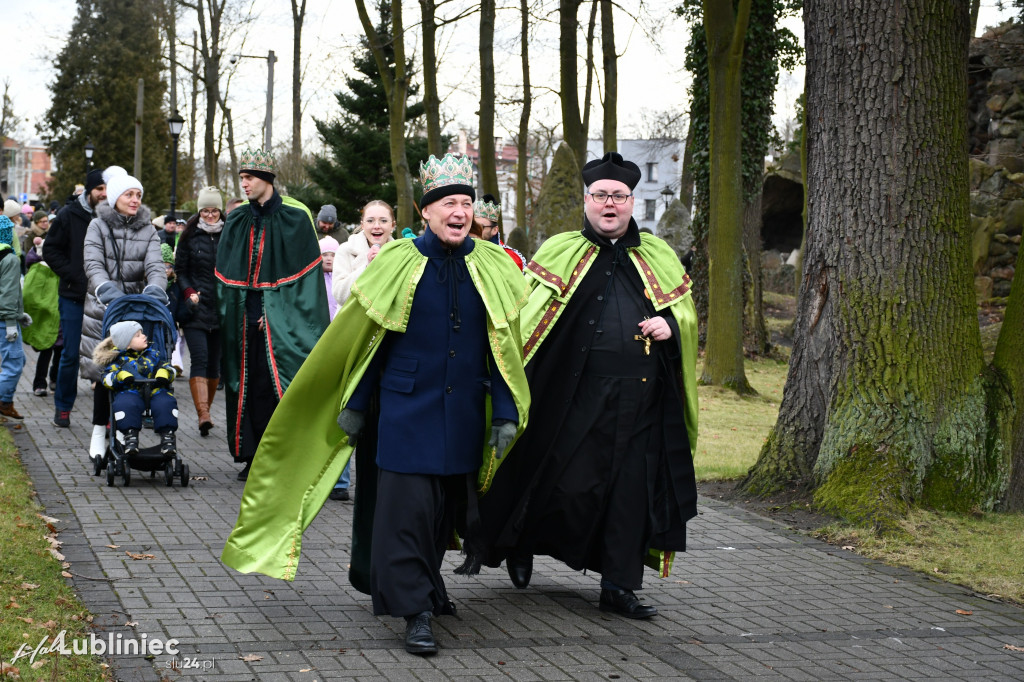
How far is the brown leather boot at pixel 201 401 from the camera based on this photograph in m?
11.1

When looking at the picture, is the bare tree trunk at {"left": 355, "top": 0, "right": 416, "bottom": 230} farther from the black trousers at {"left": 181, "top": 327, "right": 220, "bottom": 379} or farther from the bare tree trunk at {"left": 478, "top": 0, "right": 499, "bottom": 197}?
the black trousers at {"left": 181, "top": 327, "right": 220, "bottom": 379}

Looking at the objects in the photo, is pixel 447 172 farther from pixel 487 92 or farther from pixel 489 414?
pixel 487 92

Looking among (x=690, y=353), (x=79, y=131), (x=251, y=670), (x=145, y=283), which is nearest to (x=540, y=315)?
(x=690, y=353)

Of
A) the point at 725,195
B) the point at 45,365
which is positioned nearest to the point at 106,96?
the point at 45,365

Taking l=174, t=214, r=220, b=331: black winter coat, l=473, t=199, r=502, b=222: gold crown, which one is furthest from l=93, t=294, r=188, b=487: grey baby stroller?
l=473, t=199, r=502, b=222: gold crown

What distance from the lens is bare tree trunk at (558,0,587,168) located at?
76.9ft

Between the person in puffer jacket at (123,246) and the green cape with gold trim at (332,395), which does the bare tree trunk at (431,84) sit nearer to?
the person in puffer jacket at (123,246)

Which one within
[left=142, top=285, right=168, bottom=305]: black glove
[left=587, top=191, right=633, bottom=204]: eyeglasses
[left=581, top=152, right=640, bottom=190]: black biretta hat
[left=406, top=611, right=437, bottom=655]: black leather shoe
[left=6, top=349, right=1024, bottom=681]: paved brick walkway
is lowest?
[left=6, top=349, right=1024, bottom=681]: paved brick walkway

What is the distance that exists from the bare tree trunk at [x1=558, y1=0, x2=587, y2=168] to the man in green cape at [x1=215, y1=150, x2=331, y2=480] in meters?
15.6

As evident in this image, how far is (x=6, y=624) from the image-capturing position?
5.13 metres

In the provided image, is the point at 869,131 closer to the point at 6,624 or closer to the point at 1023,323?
the point at 1023,323

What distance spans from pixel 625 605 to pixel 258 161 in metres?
4.19

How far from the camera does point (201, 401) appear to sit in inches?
439

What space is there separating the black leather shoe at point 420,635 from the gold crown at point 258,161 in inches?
164
